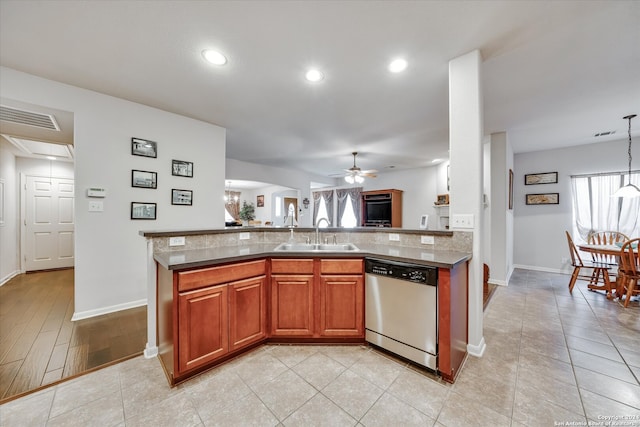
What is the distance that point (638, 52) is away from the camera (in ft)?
6.51

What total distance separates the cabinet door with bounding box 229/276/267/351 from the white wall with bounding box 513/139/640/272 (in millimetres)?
5917

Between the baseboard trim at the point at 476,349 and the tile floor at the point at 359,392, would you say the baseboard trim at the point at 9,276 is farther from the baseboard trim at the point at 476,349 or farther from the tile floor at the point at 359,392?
the baseboard trim at the point at 476,349

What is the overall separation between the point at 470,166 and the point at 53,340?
13.1ft

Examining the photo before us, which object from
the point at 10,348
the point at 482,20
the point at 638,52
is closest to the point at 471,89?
the point at 482,20

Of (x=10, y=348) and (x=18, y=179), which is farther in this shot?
(x=18, y=179)

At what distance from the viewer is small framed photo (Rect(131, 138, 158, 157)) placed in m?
2.92

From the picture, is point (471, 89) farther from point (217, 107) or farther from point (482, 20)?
point (217, 107)

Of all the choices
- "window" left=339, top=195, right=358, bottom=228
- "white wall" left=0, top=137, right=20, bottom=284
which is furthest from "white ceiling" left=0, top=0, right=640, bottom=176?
"window" left=339, top=195, right=358, bottom=228

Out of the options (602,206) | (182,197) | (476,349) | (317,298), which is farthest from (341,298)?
(602,206)

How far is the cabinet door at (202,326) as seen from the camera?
1585 mm

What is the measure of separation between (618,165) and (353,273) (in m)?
5.85

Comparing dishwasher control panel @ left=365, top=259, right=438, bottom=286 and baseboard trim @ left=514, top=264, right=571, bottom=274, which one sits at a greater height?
dishwasher control panel @ left=365, top=259, right=438, bottom=286

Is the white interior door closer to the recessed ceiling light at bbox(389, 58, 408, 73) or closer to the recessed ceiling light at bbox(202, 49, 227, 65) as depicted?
the recessed ceiling light at bbox(202, 49, 227, 65)

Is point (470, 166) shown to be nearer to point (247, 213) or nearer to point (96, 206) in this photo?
point (96, 206)
